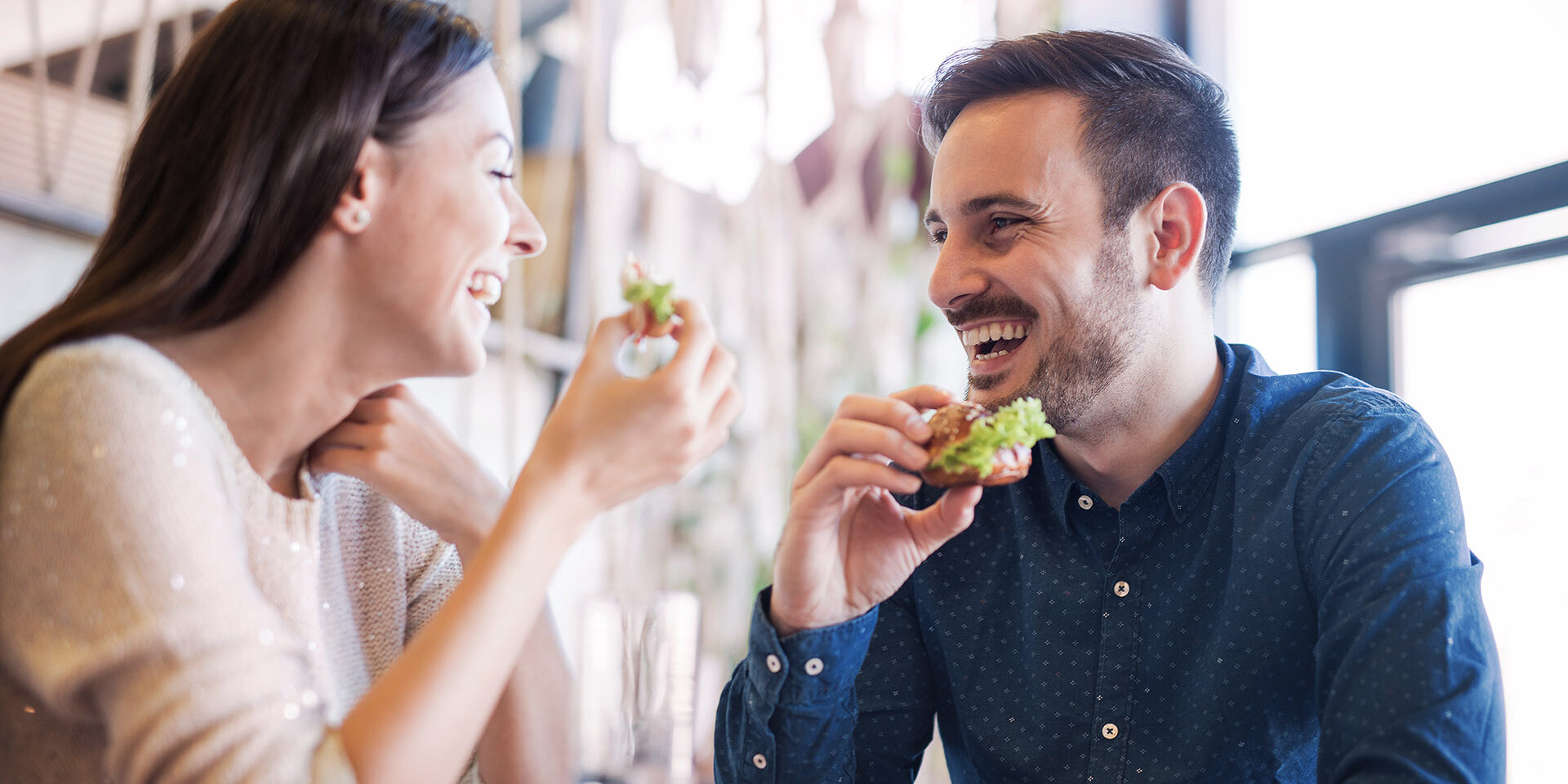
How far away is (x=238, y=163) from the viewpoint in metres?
1.08

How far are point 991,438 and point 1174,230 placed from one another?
62 centimetres

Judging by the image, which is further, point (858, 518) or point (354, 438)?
point (858, 518)

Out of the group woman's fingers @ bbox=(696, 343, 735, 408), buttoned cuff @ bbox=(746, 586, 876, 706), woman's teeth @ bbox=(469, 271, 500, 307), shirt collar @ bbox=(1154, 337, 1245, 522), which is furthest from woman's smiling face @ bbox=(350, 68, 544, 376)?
shirt collar @ bbox=(1154, 337, 1245, 522)

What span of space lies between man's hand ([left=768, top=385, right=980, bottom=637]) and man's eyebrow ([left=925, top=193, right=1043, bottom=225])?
37 centimetres

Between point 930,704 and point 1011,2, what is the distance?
212 centimetres

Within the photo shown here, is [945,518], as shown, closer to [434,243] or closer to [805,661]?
[805,661]

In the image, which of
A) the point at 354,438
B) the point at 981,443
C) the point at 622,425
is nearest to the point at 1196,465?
the point at 981,443

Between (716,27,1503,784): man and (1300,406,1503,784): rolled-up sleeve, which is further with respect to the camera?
(716,27,1503,784): man

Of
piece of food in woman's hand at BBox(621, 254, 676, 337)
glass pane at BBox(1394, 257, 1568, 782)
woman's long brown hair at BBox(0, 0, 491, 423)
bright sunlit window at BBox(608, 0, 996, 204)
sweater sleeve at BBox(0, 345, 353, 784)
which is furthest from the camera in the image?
bright sunlit window at BBox(608, 0, 996, 204)

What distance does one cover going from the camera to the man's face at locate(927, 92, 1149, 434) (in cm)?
167

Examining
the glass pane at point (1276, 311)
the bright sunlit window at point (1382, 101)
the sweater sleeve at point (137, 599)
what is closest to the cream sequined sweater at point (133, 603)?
the sweater sleeve at point (137, 599)

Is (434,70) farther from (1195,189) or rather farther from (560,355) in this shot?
(560,355)

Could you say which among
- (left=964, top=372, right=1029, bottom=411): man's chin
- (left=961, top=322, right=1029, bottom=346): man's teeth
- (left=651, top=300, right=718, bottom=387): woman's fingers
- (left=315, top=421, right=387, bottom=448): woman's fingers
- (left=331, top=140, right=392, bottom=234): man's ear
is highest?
(left=331, top=140, right=392, bottom=234): man's ear

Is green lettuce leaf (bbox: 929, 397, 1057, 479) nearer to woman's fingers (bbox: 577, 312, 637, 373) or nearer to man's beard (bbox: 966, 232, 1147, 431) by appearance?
man's beard (bbox: 966, 232, 1147, 431)
